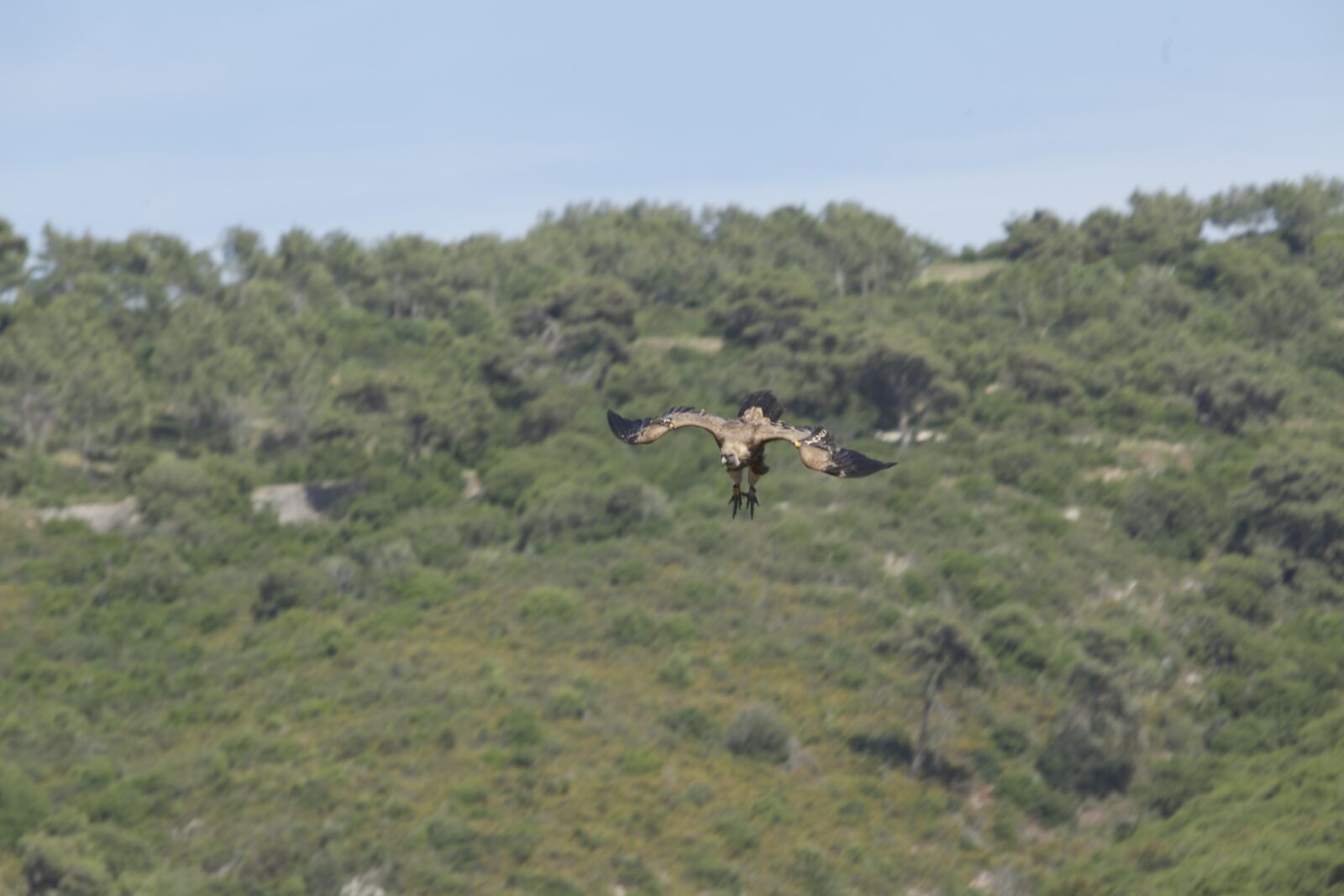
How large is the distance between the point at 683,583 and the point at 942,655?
45.5ft

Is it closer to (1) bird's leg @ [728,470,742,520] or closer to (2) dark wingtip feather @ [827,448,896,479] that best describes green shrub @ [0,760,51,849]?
(1) bird's leg @ [728,470,742,520]

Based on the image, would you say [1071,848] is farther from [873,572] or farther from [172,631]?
[172,631]

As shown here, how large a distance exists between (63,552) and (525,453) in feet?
84.6

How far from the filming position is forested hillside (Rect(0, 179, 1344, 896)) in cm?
6247

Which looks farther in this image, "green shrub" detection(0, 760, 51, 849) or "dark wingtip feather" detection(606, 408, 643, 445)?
"green shrub" detection(0, 760, 51, 849)

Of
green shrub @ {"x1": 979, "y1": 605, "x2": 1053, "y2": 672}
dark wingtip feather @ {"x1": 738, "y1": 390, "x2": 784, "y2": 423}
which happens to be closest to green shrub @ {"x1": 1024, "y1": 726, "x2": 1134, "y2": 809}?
green shrub @ {"x1": 979, "y1": 605, "x2": 1053, "y2": 672}

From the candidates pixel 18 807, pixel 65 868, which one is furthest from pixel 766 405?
pixel 18 807

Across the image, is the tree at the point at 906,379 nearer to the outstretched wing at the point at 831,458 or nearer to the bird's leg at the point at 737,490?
the bird's leg at the point at 737,490

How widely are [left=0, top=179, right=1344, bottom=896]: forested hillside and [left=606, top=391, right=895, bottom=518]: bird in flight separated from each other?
33767 mm

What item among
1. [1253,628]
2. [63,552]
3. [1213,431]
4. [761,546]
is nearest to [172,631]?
[63,552]

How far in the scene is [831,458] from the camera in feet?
76.3

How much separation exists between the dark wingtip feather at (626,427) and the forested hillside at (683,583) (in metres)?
34.0

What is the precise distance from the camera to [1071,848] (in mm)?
65500

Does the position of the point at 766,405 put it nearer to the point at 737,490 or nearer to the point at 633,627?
the point at 737,490
